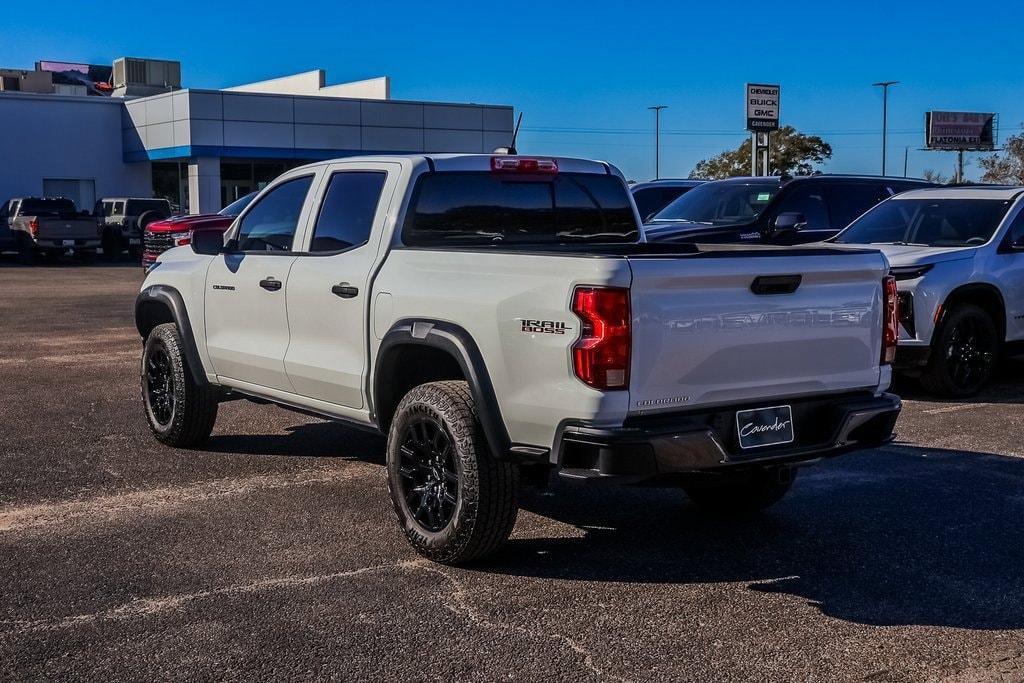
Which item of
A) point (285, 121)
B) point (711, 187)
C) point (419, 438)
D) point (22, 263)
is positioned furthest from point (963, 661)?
point (285, 121)

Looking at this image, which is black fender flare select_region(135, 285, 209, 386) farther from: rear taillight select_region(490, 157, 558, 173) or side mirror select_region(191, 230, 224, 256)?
rear taillight select_region(490, 157, 558, 173)

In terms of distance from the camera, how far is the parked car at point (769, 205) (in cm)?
1340

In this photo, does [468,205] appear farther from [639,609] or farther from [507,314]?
[639,609]

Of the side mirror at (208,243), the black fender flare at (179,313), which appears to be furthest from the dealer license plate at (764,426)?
the black fender flare at (179,313)

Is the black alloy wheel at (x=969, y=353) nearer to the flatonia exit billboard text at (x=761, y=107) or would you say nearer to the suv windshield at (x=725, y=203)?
the suv windshield at (x=725, y=203)

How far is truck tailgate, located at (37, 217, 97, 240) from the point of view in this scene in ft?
109

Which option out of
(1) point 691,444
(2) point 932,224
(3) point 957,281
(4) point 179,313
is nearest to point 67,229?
(2) point 932,224

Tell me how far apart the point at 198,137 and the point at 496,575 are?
41.8m

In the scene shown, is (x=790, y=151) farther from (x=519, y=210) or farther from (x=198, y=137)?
(x=519, y=210)

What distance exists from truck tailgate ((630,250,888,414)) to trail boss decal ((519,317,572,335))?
30cm

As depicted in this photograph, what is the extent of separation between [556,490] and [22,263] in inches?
1199

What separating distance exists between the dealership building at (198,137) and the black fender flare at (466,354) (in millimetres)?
40534

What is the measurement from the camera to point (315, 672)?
4301mm

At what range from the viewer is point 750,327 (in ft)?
16.9
